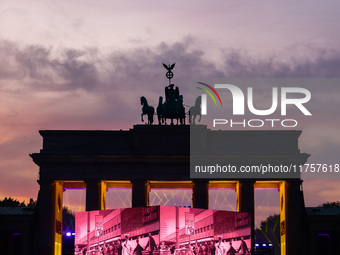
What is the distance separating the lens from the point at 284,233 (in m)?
103

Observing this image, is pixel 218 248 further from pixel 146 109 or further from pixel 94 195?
pixel 146 109

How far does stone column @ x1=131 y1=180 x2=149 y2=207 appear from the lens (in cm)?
10169

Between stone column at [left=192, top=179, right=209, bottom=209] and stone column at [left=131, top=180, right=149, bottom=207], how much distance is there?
5620mm

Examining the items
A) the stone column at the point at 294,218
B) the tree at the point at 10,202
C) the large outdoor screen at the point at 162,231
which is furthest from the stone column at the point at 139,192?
the tree at the point at 10,202

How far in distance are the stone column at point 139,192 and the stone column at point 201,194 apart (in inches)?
221

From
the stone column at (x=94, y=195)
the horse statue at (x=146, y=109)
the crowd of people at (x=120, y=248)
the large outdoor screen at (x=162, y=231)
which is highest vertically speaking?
the horse statue at (x=146, y=109)

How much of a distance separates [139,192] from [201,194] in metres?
7.10

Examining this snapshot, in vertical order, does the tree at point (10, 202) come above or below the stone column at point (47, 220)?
Result: above

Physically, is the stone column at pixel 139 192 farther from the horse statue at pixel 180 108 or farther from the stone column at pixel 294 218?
the stone column at pixel 294 218

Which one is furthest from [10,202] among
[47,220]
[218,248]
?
[218,248]

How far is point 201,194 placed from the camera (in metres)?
102

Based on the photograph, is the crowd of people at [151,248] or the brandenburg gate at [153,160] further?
the brandenburg gate at [153,160]

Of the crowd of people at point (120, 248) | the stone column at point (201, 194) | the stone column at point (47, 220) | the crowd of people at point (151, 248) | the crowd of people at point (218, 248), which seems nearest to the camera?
the crowd of people at point (151, 248)

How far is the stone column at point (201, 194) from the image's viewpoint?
101688 millimetres
